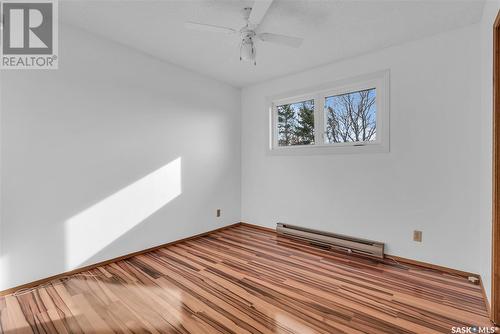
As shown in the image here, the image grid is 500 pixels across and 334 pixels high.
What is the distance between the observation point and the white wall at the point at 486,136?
5.85 feet

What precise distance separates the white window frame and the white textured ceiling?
13.7 inches

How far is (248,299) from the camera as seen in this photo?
1.92m

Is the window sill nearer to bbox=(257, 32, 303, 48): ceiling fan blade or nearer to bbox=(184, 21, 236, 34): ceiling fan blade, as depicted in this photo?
bbox=(257, 32, 303, 48): ceiling fan blade

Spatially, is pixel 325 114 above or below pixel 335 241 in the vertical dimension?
above

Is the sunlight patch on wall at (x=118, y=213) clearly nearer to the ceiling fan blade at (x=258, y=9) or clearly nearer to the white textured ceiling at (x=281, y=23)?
the white textured ceiling at (x=281, y=23)

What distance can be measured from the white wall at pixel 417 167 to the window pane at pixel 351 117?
240 mm

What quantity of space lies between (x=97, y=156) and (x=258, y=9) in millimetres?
2112

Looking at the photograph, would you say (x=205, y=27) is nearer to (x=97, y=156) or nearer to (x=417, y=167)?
(x=97, y=156)

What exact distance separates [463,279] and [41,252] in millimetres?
3933

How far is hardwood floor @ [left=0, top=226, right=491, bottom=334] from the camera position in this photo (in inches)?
63.9

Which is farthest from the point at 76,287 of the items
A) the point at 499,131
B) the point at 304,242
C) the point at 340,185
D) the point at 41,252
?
the point at 499,131

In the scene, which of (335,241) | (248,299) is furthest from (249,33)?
(335,241)

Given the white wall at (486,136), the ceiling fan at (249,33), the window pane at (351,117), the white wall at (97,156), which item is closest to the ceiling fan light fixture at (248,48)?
the ceiling fan at (249,33)

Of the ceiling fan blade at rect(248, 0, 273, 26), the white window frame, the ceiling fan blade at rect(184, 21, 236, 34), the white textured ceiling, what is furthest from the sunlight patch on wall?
the ceiling fan blade at rect(248, 0, 273, 26)
